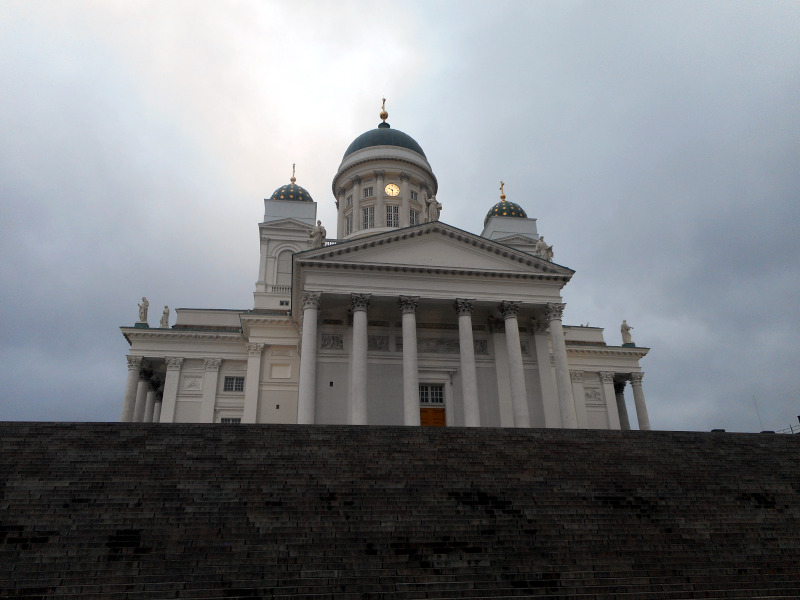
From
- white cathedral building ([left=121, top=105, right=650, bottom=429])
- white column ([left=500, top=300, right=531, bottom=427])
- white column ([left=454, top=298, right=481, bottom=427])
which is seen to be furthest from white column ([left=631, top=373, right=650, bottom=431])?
white column ([left=454, top=298, right=481, bottom=427])

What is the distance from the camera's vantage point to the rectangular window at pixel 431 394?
94.9 ft

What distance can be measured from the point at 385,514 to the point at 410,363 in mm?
13563

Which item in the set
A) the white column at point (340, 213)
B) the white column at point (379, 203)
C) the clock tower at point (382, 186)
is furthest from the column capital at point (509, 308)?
the white column at point (340, 213)

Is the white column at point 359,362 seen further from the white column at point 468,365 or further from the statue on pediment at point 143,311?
the statue on pediment at point 143,311

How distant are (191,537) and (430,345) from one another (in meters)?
19.2

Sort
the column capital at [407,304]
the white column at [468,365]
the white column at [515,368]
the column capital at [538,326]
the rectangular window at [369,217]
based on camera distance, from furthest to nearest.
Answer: the rectangular window at [369,217], the column capital at [538,326], the column capital at [407,304], the white column at [515,368], the white column at [468,365]

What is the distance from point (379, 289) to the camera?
2730cm

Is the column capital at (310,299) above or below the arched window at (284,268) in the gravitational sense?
below

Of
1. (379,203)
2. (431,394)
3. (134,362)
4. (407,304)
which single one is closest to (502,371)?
(431,394)

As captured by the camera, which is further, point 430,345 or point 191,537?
point 430,345

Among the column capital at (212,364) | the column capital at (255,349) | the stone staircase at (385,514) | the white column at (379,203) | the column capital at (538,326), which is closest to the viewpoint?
the stone staircase at (385,514)

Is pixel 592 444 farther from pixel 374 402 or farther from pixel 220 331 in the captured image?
pixel 220 331

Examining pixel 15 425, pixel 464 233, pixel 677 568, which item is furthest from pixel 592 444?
pixel 15 425

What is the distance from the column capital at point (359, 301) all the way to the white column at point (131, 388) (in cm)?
1617
